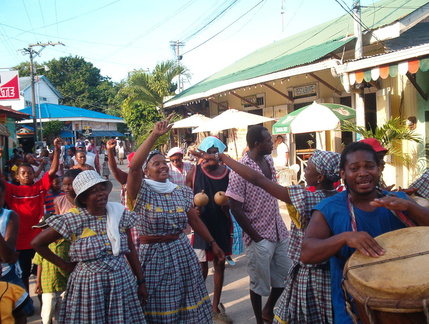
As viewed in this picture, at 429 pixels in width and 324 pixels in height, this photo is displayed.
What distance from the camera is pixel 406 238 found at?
1882mm

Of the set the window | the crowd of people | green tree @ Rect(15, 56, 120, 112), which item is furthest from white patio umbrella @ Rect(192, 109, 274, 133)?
green tree @ Rect(15, 56, 120, 112)

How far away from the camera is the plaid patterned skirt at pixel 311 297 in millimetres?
2514

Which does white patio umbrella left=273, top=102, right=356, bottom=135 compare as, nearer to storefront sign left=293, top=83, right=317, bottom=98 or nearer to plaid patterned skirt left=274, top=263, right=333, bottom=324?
storefront sign left=293, top=83, right=317, bottom=98

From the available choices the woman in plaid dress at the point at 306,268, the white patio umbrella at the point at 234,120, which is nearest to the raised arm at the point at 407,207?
the woman in plaid dress at the point at 306,268

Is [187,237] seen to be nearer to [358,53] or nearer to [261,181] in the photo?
[261,181]

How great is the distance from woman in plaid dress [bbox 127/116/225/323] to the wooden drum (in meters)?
1.64

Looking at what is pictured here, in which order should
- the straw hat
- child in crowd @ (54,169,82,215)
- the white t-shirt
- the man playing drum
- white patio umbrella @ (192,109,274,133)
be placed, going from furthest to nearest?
white patio umbrella @ (192,109,274,133), the white t-shirt, child in crowd @ (54,169,82,215), the straw hat, the man playing drum

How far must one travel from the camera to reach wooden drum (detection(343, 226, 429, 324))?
61.7 inches

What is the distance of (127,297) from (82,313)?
313mm

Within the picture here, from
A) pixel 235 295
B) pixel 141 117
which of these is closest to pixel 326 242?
pixel 235 295

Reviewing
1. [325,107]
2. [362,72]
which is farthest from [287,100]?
[362,72]

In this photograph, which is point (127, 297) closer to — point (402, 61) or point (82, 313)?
point (82, 313)

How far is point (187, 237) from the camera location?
3416 mm

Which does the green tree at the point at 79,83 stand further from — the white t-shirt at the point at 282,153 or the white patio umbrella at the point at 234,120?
the white t-shirt at the point at 282,153
